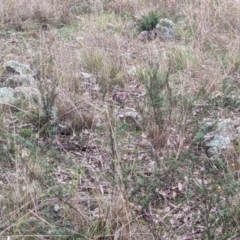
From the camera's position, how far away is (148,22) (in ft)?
19.6

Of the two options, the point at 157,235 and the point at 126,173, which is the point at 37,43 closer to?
the point at 126,173

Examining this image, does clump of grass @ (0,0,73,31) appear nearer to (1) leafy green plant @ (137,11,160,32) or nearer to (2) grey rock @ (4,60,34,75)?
(1) leafy green plant @ (137,11,160,32)

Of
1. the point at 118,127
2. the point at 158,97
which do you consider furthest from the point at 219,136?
the point at 118,127

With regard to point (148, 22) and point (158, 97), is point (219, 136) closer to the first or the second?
point (158, 97)

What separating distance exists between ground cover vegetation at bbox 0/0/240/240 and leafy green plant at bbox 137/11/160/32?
0.02 metres

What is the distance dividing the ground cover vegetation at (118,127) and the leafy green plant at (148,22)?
18 mm

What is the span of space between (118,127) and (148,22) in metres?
2.63

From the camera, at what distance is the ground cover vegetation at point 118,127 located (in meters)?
2.69

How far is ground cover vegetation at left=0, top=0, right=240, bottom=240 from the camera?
2689 mm

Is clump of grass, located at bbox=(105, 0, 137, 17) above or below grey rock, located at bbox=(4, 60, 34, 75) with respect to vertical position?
below

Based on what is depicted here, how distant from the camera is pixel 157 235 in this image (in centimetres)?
260

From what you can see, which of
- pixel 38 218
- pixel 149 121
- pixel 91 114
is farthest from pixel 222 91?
pixel 38 218

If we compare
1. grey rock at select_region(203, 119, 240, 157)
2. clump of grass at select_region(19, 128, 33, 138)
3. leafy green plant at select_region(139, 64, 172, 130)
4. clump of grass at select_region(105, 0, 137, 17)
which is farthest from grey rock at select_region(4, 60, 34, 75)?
clump of grass at select_region(105, 0, 137, 17)

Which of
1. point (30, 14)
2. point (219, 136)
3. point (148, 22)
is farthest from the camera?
point (30, 14)
